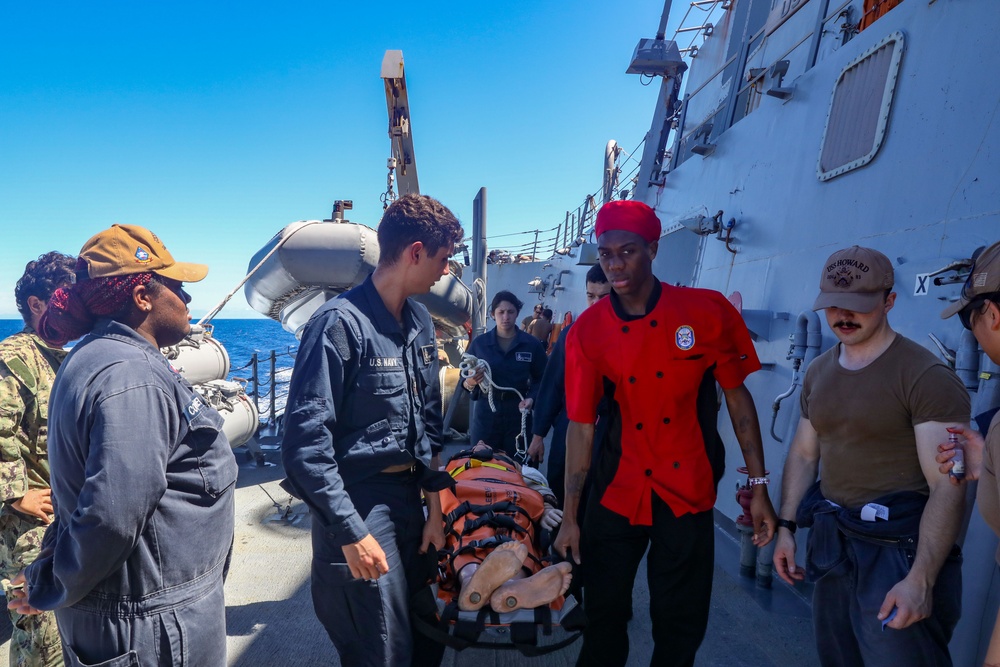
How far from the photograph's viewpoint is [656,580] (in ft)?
7.11

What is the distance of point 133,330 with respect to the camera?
1585 mm

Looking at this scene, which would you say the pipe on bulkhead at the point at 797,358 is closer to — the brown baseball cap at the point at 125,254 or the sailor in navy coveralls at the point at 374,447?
the sailor in navy coveralls at the point at 374,447

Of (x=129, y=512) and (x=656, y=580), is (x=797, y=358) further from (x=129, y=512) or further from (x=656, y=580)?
(x=129, y=512)

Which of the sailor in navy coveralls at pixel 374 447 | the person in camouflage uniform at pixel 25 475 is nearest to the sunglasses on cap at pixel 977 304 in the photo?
the sailor in navy coveralls at pixel 374 447

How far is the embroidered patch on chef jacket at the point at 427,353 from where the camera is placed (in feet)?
6.96

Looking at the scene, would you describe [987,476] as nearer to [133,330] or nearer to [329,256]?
[133,330]

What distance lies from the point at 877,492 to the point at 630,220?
1211mm

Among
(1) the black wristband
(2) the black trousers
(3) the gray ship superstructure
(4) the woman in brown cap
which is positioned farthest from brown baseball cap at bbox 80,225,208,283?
(3) the gray ship superstructure

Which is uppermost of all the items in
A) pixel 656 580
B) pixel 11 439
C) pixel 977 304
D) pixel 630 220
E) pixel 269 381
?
pixel 630 220

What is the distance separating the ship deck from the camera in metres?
2.72

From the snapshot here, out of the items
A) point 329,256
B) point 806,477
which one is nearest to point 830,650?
point 806,477

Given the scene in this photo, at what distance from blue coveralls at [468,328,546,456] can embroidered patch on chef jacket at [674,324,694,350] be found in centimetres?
242

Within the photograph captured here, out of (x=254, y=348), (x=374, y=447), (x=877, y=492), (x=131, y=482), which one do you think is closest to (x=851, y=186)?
Answer: (x=877, y=492)

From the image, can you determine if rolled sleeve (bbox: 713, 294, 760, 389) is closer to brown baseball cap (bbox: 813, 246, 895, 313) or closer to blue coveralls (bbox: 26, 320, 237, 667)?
brown baseball cap (bbox: 813, 246, 895, 313)
